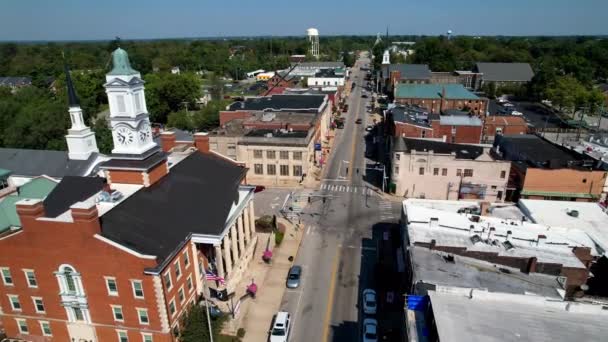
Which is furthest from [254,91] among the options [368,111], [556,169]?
[556,169]

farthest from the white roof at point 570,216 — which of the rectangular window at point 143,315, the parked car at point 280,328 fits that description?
the rectangular window at point 143,315

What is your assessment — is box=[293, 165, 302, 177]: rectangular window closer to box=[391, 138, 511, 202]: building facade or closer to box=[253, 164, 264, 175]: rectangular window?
box=[253, 164, 264, 175]: rectangular window

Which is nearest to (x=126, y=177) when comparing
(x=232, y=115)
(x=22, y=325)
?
(x=22, y=325)

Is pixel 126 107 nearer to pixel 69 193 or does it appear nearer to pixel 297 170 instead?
pixel 69 193

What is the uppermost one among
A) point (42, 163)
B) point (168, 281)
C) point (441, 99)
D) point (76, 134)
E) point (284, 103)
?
point (76, 134)

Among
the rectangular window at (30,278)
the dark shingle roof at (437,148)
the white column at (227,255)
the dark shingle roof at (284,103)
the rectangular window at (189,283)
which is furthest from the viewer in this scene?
the dark shingle roof at (284,103)

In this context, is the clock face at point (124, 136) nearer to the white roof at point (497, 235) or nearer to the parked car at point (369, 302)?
the parked car at point (369, 302)
